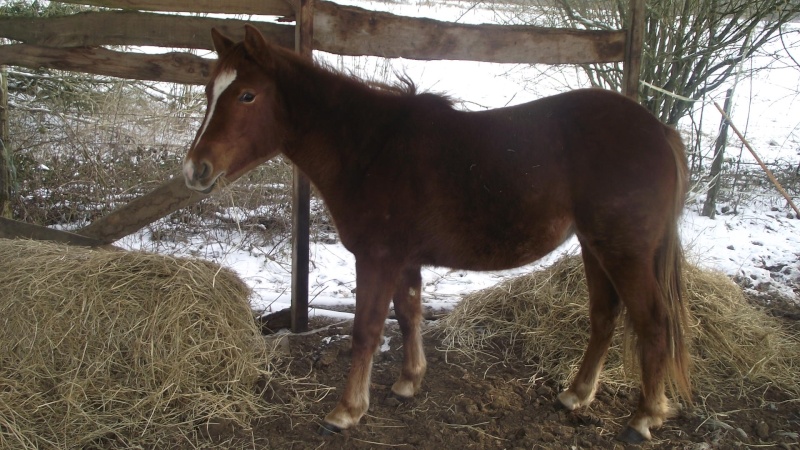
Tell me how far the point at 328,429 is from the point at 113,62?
2.85m

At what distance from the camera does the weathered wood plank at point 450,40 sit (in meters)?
3.77

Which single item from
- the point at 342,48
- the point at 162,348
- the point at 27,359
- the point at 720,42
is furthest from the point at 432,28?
the point at 720,42

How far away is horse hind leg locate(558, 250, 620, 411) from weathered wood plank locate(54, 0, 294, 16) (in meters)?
2.66

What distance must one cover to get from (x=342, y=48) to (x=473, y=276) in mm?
2947

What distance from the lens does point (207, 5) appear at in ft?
11.9

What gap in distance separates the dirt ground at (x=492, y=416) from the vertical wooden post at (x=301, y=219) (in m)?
0.29

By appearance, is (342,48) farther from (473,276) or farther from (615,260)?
(473,276)

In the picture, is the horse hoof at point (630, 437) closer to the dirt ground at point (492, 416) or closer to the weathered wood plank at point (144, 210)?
Result: the dirt ground at point (492, 416)

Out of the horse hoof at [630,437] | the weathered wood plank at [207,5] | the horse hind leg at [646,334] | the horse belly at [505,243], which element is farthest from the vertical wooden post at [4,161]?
the horse hoof at [630,437]

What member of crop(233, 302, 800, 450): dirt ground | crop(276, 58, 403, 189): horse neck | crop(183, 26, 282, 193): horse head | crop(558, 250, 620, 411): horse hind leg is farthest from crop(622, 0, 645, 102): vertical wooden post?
crop(183, 26, 282, 193): horse head

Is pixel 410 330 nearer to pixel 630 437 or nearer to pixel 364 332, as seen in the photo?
pixel 364 332

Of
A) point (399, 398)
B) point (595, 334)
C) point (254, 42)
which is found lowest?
point (399, 398)

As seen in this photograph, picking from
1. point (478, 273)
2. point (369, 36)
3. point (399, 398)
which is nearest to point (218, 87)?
point (369, 36)

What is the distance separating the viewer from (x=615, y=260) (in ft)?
9.42
